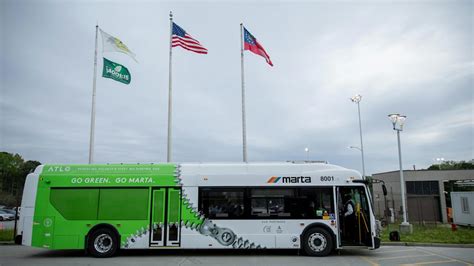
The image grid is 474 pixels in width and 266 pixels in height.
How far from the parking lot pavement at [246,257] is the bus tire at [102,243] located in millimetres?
285

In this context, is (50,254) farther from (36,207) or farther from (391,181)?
(391,181)

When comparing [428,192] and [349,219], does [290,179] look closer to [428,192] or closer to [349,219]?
[349,219]

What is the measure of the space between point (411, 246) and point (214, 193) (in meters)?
8.54

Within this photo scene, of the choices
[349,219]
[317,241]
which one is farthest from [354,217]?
[317,241]

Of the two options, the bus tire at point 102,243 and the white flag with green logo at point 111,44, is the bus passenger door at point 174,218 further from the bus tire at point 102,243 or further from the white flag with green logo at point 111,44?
the white flag with green logo at point 111,44

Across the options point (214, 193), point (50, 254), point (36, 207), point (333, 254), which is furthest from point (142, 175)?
point (333, 254)

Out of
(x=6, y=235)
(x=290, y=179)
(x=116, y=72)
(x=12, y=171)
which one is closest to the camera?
(x=290, y=179)

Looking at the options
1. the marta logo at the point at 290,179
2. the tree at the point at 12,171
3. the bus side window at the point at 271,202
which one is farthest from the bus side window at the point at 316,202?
the tree at the point at 12,171

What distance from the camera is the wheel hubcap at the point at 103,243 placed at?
11.1m

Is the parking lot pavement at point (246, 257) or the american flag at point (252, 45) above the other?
the american flag at point (252, 45)

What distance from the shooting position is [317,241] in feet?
36.4

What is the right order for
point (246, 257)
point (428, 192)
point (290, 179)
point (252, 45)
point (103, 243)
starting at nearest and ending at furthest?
point (246, 257), point (103, 243), point (290, 179), point (252, 45), point (428, 192)

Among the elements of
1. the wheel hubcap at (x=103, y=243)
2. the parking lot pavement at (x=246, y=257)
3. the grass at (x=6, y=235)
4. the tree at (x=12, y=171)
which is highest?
the tree at (x=12, y=171)

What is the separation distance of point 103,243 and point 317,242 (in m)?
7.31
